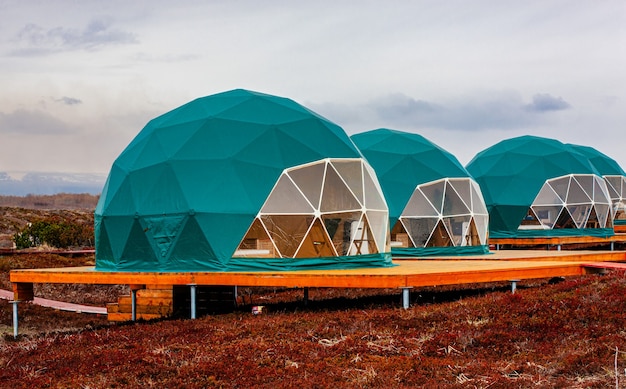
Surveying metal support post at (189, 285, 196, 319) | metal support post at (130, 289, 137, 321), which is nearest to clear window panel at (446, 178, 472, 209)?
metal support post at (130, 289, 137, 321)

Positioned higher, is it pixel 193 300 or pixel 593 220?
pixel 593 220

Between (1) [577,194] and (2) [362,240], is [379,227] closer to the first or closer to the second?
(2) [362,240]

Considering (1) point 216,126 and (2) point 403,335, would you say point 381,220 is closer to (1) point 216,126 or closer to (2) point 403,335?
(1) point 216,126

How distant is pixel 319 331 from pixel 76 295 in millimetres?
14507

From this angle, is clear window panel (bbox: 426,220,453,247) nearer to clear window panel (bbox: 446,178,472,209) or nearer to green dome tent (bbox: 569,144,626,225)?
clear window panel (bbox: 446,178,472,209)

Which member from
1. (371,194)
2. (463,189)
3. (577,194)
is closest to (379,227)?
(371,194)

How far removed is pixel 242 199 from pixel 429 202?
35.7ft

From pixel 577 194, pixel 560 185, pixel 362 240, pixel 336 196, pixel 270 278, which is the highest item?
pixel 560 185

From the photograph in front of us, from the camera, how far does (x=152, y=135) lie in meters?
18.2

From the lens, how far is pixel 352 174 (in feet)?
57.6

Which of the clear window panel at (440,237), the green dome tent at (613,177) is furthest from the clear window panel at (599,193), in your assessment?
the clear window panel at (440,237)

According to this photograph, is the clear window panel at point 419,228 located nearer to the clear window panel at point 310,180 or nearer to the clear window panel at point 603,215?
the clear window panel at point 310,180

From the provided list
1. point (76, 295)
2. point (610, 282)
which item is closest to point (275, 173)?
point (610, 282)

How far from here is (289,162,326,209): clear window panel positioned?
16.5 m
